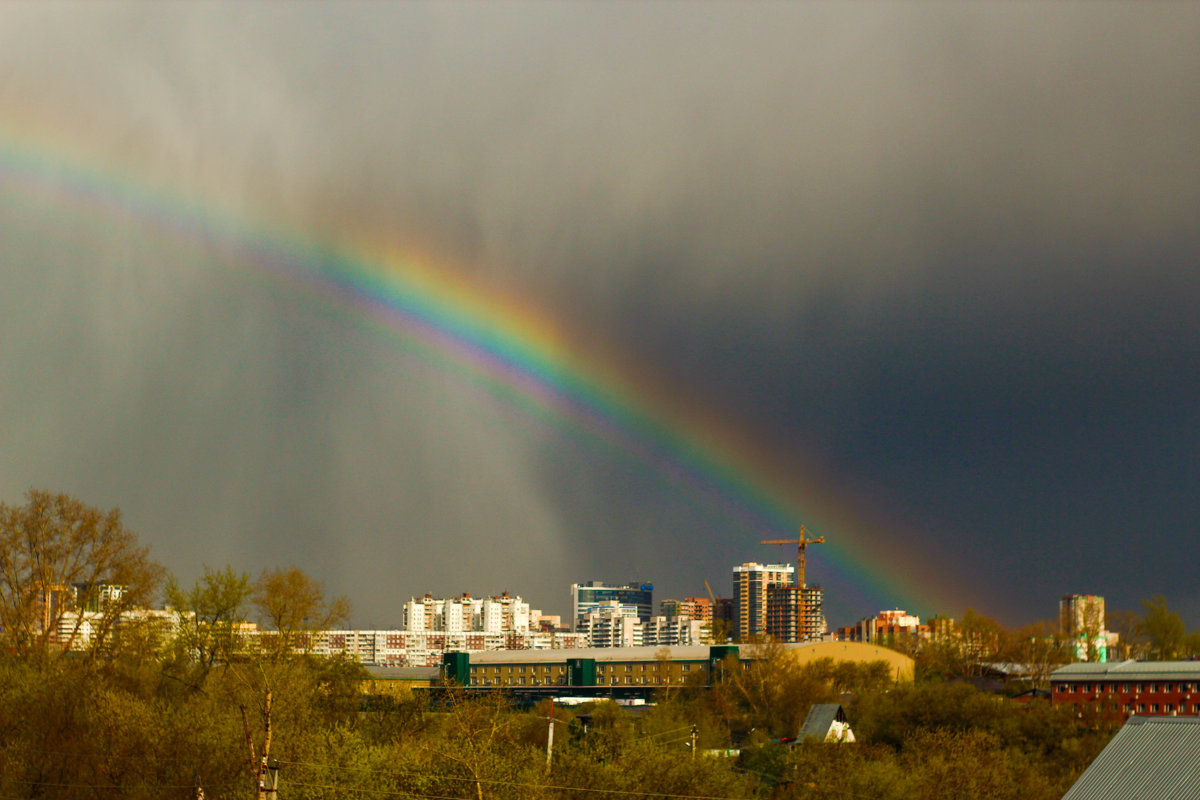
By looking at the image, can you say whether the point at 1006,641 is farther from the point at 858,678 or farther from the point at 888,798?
the point at 888,798

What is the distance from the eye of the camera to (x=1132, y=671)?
7212cm

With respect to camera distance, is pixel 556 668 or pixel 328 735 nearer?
pixel 328 735

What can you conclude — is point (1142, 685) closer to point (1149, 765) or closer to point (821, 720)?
point (821, 720)

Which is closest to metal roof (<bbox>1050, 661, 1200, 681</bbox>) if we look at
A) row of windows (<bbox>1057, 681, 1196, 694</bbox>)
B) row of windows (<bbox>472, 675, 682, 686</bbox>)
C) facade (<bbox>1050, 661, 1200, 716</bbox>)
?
facade (<bbox>1050, 661, 1200, 716</bbox>)

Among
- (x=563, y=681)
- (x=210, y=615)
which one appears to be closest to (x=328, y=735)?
(x=210, y=615)

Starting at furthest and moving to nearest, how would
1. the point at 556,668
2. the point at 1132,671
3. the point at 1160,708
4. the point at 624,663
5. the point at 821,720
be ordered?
1. the point at 556,668
2. the point at 624,663
3. the point at 1132,671
4. the point at 1160,708
5. the point at 821,720

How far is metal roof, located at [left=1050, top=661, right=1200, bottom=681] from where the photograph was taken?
7062cm

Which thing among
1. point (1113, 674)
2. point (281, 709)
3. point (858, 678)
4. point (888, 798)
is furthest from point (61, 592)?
point (1113, 674)

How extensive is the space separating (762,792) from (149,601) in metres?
23.0

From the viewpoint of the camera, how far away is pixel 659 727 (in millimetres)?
53812

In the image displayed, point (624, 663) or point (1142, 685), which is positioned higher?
point (1142, 685)

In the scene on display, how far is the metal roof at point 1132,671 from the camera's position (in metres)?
70.6

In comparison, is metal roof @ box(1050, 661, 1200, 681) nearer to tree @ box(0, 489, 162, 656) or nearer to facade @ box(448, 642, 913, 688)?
facade @ box(448, 642, 913, 688)

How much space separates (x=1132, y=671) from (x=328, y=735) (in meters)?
59.2
